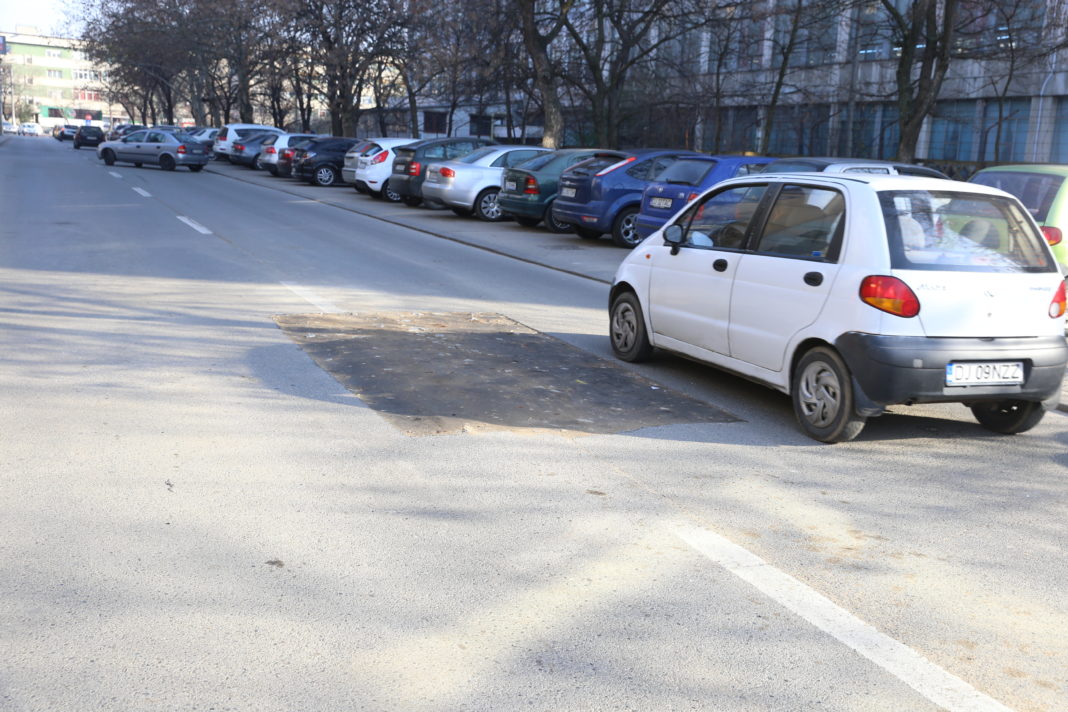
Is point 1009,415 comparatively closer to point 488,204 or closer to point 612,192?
point 612,192

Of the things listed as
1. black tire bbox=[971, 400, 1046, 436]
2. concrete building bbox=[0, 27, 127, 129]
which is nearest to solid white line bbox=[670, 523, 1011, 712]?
black tire bbox=[971, 400, 1046, 436]

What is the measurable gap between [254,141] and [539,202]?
2711 centimetres

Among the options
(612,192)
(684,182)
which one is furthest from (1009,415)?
(612,192)

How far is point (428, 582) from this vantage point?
409cm

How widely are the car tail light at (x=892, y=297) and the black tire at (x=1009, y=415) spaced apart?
1079mm

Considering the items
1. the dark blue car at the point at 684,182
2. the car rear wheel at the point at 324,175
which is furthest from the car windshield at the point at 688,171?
the car rear wheel at the point at 324,175

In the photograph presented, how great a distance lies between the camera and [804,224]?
21.9 feet

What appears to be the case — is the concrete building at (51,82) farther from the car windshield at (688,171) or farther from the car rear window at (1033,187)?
Answer: the car rear window at (1033,187)

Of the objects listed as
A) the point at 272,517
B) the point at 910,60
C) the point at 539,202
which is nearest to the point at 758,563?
the point at 272,517

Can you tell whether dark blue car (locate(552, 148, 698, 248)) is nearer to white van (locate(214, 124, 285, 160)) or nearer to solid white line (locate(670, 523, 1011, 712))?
solid white line (locate(670, 523, 1011, 712))

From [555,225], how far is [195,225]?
635 centimetres

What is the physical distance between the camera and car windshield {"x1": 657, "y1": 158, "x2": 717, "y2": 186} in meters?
15.8

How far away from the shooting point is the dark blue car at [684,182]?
15320 millimetres

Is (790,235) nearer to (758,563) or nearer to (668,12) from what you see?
(758,563)
